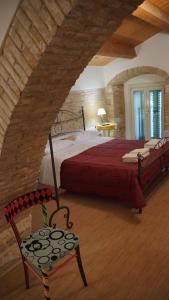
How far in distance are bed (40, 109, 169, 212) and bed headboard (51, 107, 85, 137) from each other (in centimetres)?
60

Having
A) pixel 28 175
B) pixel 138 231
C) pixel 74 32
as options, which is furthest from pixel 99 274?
pixel 74 32

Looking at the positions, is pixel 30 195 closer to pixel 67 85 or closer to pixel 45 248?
pixel 45 248

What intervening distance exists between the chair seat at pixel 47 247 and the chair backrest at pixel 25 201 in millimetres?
276

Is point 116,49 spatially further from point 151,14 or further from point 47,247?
point 47,247

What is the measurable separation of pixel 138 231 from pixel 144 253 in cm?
44

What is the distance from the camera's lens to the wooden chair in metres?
2.04

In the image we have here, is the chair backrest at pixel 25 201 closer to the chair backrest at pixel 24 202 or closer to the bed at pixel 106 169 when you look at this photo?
the chair backrest at pixel 24 202

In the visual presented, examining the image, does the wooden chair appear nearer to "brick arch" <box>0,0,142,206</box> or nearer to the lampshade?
"brick arch" <box>0,0,142,206</box>

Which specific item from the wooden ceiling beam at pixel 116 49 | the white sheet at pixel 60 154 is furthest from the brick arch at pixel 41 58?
the wooden ceiling beam at pixel 116 49

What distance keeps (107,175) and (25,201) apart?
1.61m

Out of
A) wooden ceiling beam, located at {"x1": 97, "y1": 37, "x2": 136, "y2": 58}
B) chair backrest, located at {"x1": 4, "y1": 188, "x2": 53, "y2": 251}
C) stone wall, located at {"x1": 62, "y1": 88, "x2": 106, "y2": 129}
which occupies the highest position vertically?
wooden ceiling beam, located at {"x1": 97, "y1": 37, "x2": 136, "y2": 58}

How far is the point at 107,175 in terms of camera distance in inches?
150

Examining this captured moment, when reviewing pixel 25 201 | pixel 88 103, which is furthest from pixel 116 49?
pixel 25 201

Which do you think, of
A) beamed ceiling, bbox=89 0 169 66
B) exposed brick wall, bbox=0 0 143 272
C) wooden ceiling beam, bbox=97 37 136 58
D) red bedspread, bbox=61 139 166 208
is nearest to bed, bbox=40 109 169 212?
red bedspread, bbox=61 139 166 208
